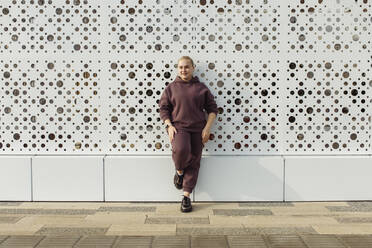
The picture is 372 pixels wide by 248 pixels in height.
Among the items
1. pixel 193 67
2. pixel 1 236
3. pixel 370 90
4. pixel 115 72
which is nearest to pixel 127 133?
pixel 115 72

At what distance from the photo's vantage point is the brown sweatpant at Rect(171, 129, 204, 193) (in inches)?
157

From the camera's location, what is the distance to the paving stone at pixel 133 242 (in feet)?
9.56

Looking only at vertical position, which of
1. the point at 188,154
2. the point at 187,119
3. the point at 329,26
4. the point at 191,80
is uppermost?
the point at 329,26

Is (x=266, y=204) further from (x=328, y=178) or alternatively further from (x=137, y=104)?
(x=137, y=104)

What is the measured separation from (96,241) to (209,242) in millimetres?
964

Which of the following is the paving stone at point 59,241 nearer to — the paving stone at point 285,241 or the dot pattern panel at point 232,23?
the paving stone at point 285,241

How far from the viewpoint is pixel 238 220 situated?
3.64m

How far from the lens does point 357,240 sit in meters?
3.01

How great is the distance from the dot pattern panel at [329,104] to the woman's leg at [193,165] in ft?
3.77

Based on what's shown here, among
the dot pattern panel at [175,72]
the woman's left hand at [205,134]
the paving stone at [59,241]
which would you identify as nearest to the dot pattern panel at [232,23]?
the dot pattern panel at [175,72]

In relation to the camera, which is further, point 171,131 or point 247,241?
point 171,131

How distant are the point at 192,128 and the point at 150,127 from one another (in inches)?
23.4

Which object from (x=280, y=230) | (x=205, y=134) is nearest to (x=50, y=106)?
(x=205, y=134)

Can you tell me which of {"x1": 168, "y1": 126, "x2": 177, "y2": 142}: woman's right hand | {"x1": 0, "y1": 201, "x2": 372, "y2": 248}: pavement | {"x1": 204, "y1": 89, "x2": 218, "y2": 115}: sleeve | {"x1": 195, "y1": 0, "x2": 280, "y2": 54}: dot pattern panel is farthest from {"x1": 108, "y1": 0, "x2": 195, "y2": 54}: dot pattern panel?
{"x1": 0, "y1": 201, "x2": 372, "y2": 248}: pavement
